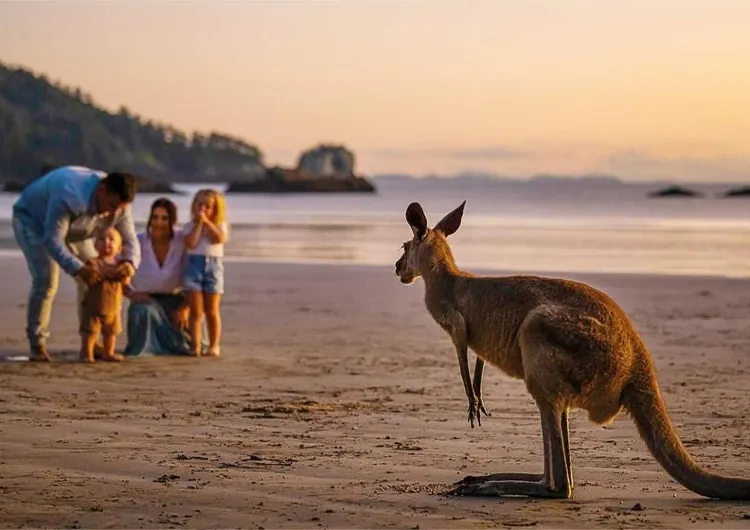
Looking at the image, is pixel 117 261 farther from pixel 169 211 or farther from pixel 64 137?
pixel 64 137

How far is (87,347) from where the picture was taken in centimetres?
1054

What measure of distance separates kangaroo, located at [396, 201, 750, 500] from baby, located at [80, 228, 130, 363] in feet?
17.3

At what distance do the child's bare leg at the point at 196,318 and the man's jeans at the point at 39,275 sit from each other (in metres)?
0.87

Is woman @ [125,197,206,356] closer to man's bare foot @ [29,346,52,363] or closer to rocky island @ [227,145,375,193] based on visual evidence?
man's bare foot @ [29,346,52,363]

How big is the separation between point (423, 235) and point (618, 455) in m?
1.65

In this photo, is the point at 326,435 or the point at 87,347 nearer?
the point at 326,435

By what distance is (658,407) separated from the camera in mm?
5375

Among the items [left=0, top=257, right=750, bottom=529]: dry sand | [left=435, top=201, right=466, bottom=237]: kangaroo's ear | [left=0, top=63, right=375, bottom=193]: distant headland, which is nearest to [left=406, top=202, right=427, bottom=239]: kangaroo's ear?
[left=435, top=201, right=466, bottom=237]: kangaroo's ear

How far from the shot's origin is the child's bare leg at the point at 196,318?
10867mm

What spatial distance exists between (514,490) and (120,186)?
531 cm

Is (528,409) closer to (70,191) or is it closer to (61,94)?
(70,191)

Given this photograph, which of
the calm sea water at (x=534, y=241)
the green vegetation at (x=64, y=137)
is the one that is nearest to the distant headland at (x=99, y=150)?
the green vegetation at (x=64, y=137)

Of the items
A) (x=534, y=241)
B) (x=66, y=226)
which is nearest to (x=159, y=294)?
(x=66, y=226)

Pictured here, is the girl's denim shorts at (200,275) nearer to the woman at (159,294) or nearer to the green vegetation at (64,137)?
the woman at (159,294)
